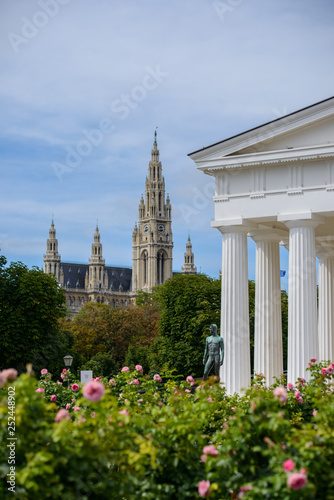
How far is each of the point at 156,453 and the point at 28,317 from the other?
4561 cm

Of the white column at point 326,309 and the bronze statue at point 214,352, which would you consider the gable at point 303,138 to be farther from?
the white column at point 326,309

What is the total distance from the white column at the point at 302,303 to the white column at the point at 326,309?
28.4ft

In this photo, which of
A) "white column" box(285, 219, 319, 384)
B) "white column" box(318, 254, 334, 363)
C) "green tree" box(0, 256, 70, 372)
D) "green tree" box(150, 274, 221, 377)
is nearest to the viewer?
"white column" box(285, 219, 319, 384)

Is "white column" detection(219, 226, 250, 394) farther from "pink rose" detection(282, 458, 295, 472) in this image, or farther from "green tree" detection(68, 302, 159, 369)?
"green tree" detection(68, 302, 159, 369)

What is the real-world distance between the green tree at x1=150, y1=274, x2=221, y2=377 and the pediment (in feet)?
137

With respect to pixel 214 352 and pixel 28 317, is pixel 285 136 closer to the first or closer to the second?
pixel 214 352

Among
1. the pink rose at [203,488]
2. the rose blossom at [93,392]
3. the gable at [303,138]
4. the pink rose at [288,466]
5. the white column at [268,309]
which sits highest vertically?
the gable at [303,138]

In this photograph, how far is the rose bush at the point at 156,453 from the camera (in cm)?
1123

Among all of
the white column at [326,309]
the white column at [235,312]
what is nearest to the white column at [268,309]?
the white column at [235,312]

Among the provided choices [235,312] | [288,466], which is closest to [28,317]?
[235,312]

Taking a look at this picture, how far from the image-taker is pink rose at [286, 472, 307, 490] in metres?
10.8

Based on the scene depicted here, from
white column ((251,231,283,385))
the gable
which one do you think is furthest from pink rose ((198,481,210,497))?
white column ((251,231,283,385))

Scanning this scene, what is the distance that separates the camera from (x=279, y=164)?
27.8m

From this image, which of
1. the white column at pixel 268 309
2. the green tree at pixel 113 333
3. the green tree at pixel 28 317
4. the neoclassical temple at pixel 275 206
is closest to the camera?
the neoclassical temple at pixel 275 206
